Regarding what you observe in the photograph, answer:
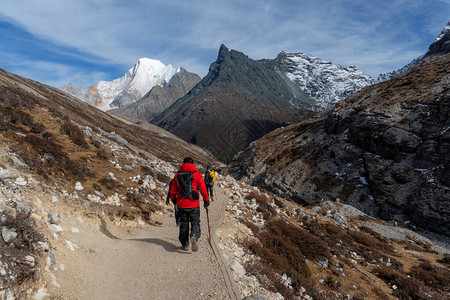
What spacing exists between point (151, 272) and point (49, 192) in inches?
234

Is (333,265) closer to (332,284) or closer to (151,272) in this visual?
(332,284)

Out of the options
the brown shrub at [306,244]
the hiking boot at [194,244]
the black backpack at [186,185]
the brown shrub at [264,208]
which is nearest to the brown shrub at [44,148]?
the black backpack at [186,185]

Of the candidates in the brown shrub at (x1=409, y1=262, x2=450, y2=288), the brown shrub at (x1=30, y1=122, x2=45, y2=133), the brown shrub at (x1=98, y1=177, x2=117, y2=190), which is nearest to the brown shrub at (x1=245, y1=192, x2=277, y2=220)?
the brown shrub at (x1=409, y1=262, x2=450, y2=288)

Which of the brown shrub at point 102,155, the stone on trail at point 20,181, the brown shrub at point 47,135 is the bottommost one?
the stone on trail at point 20,181

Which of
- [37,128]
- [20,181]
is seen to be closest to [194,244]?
[20,181]

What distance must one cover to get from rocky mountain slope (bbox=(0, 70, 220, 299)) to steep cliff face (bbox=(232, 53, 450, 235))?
29432 mm

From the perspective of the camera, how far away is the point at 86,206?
10883 mm

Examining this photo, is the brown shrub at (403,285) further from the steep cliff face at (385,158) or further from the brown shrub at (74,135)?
the brown shrub at (74,135)

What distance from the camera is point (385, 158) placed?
36.8 metres

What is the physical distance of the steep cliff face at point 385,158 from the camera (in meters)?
29.9

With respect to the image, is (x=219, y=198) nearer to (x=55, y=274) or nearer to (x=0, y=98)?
(x=55, y=274)

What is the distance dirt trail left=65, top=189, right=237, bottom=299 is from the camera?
645cm

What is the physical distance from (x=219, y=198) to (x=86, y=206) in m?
9.95

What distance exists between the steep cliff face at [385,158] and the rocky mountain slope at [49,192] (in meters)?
29.4
